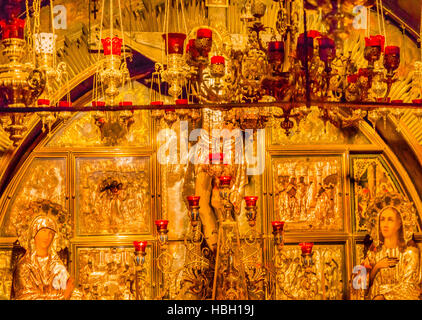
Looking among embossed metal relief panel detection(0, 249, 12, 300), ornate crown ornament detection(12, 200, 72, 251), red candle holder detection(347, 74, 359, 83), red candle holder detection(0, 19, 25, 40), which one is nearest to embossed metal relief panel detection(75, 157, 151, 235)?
ornate crown ornament detection(12, 200, 72, 251)

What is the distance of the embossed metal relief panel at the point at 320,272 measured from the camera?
9.43m

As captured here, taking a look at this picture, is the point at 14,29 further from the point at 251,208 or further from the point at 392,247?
the point at 392,247

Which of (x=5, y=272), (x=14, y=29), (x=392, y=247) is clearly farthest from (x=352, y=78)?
(x=5, y=272)

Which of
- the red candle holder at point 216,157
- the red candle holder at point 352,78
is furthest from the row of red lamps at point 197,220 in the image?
the red candle holder at point 216,157

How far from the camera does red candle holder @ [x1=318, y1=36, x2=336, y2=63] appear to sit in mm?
5652

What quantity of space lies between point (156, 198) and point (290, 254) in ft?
5.21

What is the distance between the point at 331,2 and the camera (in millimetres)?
4879

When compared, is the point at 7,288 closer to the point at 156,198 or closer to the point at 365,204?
the point at 156,198

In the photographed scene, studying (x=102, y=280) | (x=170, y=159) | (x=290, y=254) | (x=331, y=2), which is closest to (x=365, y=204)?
(x=290, y=254)

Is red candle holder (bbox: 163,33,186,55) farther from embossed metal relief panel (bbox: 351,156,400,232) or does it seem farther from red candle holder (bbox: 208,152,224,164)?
embossed metal relief panel (bbox: 351,156,400,232)

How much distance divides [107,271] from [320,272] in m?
2.32

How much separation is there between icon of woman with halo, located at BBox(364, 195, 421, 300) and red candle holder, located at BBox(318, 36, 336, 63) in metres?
3.65

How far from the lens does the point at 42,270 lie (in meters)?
8.70

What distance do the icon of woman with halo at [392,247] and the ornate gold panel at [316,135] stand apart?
0.95 m
